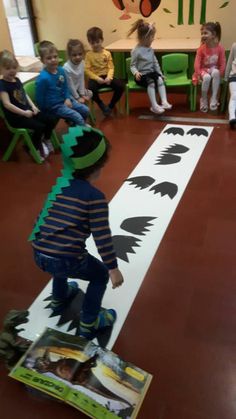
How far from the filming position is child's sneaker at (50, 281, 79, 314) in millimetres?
1754

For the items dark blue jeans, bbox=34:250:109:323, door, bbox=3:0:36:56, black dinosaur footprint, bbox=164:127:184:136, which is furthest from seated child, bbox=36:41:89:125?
door, bbox=3:0:36:56

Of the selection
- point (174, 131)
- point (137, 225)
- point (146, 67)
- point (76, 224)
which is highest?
point (76, 224)

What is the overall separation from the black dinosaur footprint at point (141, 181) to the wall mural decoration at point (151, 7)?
3.06 meters

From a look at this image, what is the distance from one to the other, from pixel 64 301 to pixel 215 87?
3.22m

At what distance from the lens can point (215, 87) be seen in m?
4.03

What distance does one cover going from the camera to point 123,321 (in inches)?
66.9

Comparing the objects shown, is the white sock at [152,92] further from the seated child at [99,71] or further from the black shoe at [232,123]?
the black shoe at [232,123]

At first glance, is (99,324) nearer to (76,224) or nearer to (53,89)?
(76,224)

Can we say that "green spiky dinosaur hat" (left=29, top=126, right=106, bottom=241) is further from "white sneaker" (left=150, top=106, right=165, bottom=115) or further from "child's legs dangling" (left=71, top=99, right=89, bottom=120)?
"white sneaker" (left=150, top=106, right=165, bottom=115)

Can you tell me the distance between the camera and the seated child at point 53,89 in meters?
3.24

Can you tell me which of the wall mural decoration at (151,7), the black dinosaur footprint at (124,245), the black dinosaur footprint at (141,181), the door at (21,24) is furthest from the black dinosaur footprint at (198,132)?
the door at (21,24)

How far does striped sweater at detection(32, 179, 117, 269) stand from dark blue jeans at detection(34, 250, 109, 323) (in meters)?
0.04

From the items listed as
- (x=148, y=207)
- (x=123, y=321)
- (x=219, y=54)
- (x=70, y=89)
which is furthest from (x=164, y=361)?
(x=219, y=54)

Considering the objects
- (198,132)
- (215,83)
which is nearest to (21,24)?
(215,83)
